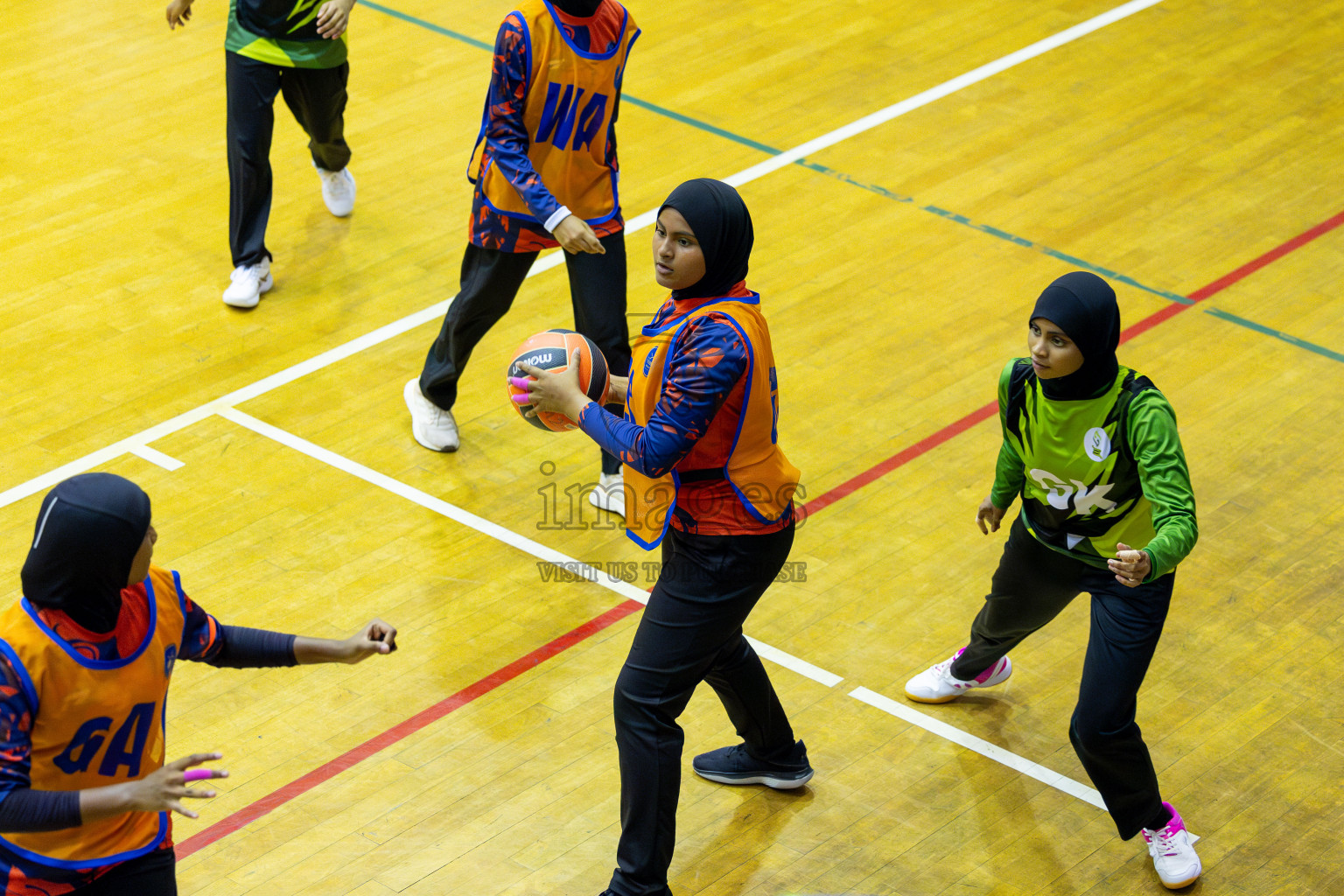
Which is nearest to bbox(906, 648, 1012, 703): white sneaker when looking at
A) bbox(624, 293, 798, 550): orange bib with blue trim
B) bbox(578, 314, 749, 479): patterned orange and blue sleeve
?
bbox(624, 293, 798, 550): orange bib with blue trim

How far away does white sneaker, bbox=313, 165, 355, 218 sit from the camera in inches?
357

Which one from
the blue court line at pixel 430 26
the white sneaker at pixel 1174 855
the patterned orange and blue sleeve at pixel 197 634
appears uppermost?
the patterned orange and blue sleeve at pixel 197 634

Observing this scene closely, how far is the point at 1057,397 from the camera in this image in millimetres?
4949

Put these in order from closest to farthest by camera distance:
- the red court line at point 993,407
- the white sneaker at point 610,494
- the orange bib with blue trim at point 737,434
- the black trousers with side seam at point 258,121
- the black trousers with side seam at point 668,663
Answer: the orange bib with blue trim at point 737,434 → the black trousers with side seam at point 668,663 → the white sneaker at point 610,494 → the red court line at point 993,407 → the black trousers with side seam at point 258,121

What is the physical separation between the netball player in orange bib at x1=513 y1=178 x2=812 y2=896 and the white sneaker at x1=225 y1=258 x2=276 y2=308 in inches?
164

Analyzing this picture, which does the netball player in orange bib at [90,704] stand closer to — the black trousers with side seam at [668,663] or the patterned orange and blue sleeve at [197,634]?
the patterned orange and blue sleeve at [197,634]

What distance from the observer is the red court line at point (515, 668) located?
5285 millimetres

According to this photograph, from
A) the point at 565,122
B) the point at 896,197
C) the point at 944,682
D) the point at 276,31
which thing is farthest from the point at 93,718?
the point at 896,197

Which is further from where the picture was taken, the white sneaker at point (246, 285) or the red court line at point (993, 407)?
the white sneaker at point (246, 285)

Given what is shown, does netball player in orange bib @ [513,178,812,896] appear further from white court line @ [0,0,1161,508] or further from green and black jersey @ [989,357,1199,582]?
white court line @ [0,0,1161,508]

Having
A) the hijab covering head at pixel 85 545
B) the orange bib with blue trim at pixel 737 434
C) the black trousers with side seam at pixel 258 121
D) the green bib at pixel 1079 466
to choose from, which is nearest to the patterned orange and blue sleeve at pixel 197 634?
the hijab covering head at pixel 85 545

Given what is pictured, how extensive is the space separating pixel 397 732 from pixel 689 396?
83.2 inches

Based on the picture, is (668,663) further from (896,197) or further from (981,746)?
(896,197)

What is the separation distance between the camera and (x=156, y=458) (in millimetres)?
7184
